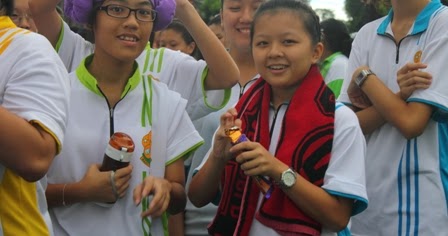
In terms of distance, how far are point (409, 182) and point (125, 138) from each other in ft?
4.32

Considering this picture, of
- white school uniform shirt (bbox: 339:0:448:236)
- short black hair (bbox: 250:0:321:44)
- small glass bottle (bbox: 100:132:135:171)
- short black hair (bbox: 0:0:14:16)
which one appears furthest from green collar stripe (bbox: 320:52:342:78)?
short black hair (bbox: 0:0:14:16)

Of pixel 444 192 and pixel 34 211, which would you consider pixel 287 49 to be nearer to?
pixel 444 192

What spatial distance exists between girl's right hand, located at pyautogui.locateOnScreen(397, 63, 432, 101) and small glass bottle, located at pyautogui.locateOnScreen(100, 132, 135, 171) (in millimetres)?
1263

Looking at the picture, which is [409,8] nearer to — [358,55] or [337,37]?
[358,55]

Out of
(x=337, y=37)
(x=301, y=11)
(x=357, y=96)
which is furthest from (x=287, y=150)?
(x=337, y=37)

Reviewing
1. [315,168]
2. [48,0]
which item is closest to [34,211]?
[315,168]

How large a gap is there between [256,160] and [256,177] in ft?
0.40

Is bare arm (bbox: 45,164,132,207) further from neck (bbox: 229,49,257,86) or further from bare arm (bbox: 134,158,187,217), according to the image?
neck (bbox: 229,49,257,86)

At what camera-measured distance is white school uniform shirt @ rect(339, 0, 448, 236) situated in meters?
3.00

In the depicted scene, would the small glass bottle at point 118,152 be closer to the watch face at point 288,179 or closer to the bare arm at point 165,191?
the bare arm at point 165,191

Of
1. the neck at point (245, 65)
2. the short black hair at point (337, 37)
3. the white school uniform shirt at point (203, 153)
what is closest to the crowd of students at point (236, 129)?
the white school uniform shirt at point (203, 153)

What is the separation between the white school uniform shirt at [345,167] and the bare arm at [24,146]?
973mm

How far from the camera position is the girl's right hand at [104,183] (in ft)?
8.27

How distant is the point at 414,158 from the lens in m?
3.04
